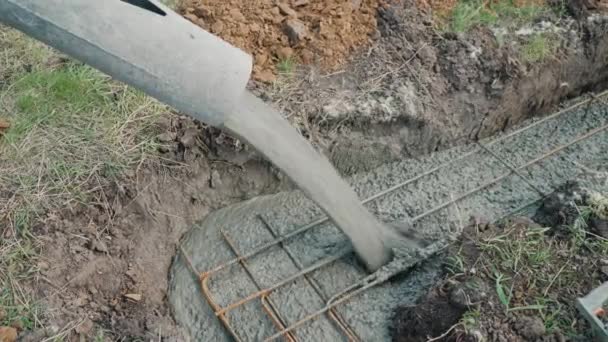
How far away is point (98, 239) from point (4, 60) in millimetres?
1139

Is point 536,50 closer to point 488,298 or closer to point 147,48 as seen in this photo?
point 488,298

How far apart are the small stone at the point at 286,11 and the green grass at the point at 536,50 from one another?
131 cm

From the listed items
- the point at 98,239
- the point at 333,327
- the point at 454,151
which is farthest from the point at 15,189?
the point at 454,151

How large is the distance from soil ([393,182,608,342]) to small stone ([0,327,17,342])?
1516mm

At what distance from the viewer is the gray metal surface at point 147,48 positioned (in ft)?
6.24

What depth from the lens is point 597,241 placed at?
9.50 ft

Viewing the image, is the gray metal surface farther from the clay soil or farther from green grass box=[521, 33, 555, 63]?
green grass box=[521, 33, 555, 63]

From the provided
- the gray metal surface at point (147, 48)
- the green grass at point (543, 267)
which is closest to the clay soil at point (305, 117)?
the green grass at point (543, 267)

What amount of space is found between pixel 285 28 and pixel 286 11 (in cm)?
11

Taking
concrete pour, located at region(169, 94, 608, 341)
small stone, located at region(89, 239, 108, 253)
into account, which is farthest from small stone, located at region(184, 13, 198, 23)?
small stone, located at region(89, 239, 108, 253)

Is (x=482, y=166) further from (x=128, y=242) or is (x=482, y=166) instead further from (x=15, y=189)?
(x=15, y=189)

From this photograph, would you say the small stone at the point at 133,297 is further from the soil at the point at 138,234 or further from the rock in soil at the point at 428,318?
the rock in soil at the point at 428,318

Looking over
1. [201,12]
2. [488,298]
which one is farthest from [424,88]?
[488,298]

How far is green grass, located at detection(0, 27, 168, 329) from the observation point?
111 inches
